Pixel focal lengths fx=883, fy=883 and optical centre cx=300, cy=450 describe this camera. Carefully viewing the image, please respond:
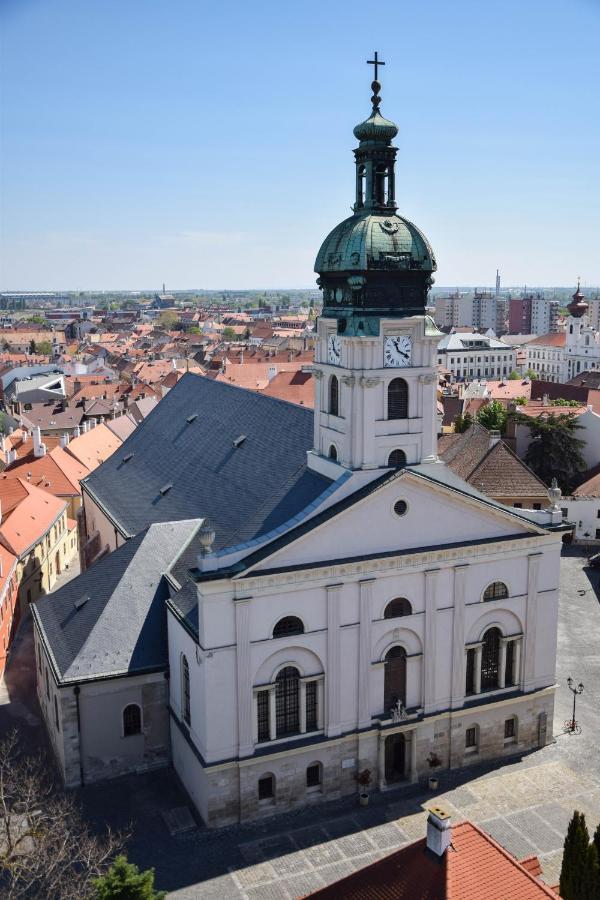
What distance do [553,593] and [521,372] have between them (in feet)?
506

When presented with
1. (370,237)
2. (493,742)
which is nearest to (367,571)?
(493,742)

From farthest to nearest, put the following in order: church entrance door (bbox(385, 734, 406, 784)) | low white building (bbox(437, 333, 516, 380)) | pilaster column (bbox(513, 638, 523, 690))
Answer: low white building (bbox(437, 333, 516, 380)) < pilaster column (bbox(513, 638, 523, 690)) < church entrance door (bbox(385, 734, 406, 784))

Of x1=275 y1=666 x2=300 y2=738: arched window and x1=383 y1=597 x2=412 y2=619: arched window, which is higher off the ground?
x1=383 y1=597 x2=412 y2=619: arched window

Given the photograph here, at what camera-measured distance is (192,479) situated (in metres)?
46.1

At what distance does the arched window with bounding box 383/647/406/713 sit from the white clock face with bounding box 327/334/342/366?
11.8m

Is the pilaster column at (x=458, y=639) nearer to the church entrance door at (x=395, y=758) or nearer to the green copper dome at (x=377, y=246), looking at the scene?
the church entrance door at (x=395, y=758)

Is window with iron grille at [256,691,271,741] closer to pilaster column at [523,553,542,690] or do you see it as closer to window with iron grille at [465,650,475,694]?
window with iron grille at [465,650,475,694]

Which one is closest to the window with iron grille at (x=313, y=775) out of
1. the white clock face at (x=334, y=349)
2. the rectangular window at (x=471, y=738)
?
the rectangular window at (x=471, y=738)

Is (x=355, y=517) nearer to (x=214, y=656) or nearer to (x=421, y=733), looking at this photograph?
(x=214, y=656)

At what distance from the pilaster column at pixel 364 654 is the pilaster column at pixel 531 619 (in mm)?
7582

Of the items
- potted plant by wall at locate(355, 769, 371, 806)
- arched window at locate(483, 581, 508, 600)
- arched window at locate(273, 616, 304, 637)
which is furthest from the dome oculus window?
potted plant by wall at locate(355, 769, 371, 806)

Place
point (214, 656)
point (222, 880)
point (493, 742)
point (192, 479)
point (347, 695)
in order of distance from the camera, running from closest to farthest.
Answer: point (222, 880) < point (214, 656) < point (347, 695) < point (493, 742) < point (192, 479)

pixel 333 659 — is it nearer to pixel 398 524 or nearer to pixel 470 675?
pixel 398 524

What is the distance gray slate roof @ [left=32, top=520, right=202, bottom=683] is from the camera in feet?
120
